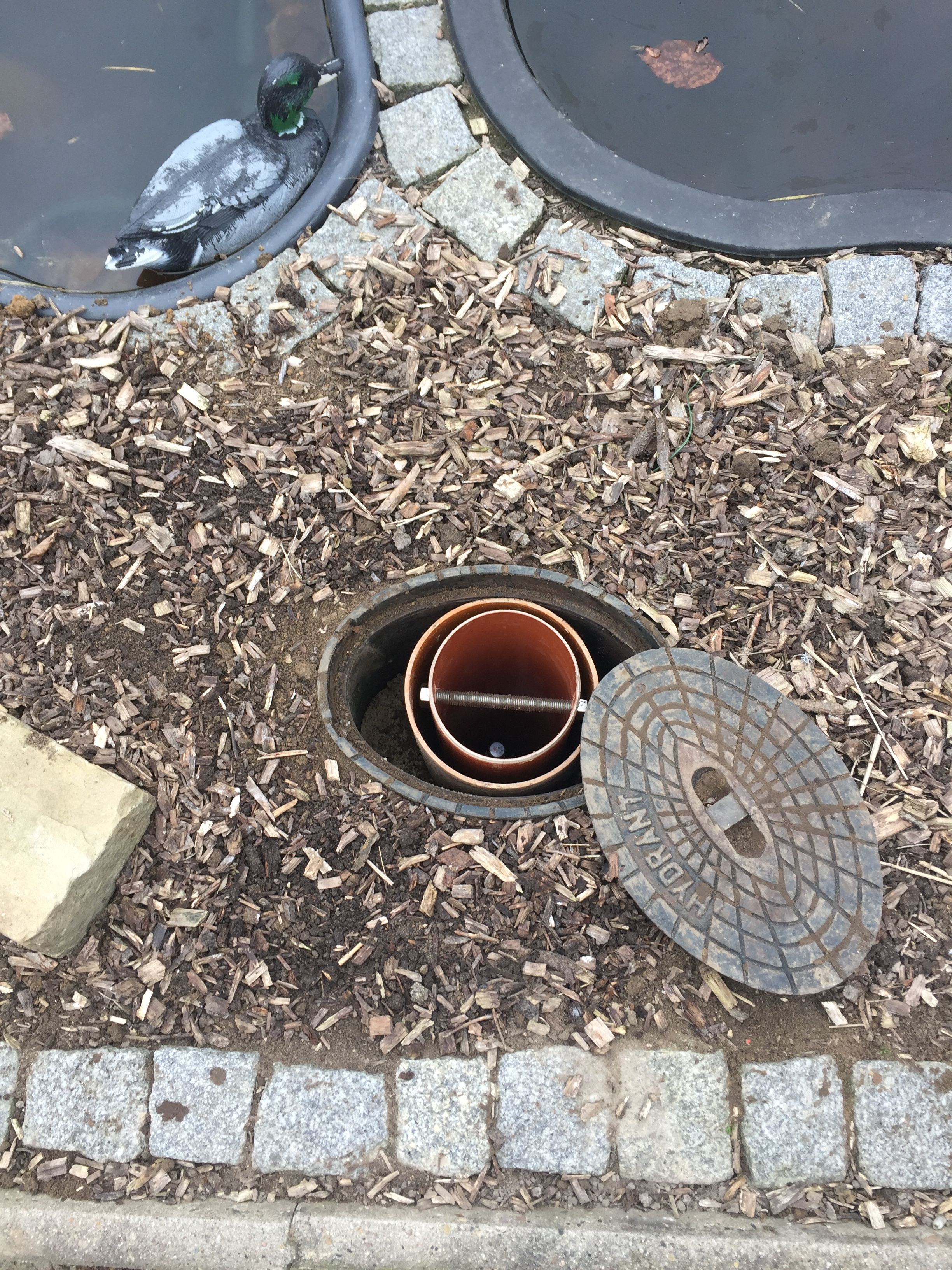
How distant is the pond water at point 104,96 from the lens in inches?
114

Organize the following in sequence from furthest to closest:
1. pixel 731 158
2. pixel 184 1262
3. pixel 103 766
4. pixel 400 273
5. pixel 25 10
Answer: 1. pixel 25 10
2. pixel 731 158
3. pixel 400 273
4. pixel 103 766
5. pixel 184 1262

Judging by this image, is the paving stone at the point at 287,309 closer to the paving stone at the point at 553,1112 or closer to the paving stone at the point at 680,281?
the paving stone at the point at 680,281

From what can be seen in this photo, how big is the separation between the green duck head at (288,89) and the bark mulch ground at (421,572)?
1.80 ft

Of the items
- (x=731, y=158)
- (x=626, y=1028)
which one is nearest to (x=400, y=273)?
(x=731, y=158)

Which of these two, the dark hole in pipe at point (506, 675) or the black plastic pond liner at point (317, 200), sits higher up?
the black plastic pond liner at point (317, 200)

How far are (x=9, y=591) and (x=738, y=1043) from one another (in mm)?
2407

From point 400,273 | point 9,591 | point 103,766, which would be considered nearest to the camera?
point 103,766

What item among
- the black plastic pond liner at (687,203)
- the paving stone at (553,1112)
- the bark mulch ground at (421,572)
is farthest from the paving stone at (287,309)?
the paving stone at (553,1112)

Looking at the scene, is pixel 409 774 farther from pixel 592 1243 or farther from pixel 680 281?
pixel 680 281

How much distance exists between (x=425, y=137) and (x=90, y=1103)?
3109 mm

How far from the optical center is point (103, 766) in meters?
2.14

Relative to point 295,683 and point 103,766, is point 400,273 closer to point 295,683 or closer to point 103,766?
point 295,683

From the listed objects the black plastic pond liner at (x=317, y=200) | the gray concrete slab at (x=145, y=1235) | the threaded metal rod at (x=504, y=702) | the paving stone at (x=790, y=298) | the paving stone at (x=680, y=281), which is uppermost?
the black plastic pond liner at (x=317, y=200)

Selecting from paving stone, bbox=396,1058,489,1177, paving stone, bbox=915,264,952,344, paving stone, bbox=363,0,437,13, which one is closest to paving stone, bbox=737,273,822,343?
paving stone, bbox=915,264,952,344
